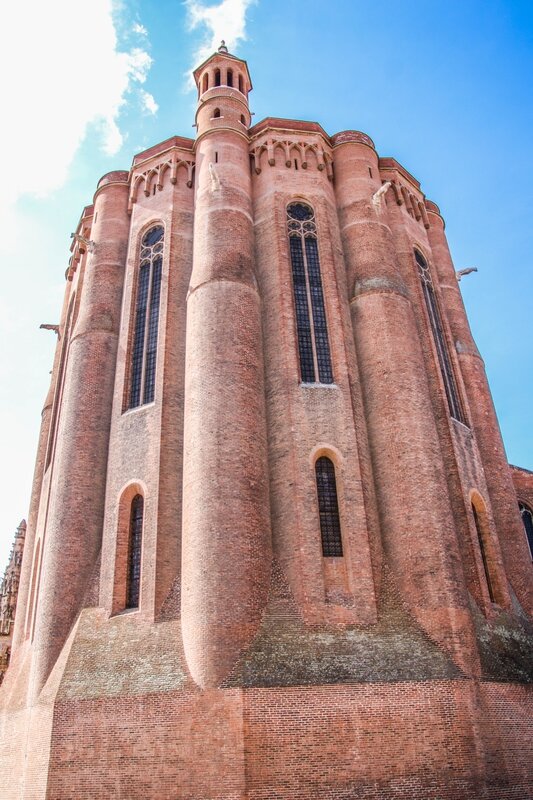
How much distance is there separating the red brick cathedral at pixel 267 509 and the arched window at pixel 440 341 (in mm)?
152

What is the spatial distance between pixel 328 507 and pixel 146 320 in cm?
873

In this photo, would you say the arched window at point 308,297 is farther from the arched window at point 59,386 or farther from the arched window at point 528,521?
the arched window at point 528,521

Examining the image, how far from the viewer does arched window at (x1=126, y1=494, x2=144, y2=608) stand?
1717 cm

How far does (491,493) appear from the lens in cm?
2106

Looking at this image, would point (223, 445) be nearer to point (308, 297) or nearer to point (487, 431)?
point (308, 297)

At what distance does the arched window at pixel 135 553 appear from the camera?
17.2m

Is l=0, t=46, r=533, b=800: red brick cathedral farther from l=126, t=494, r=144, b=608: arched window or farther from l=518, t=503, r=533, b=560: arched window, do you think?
l=518, t=503, r=533, b=560: arched window

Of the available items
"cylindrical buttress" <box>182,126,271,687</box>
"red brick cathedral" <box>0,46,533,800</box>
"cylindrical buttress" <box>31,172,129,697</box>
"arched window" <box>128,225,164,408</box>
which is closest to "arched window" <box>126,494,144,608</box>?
"red brick cathedral" <box>0,46,533,800</box>

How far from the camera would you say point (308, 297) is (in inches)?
802

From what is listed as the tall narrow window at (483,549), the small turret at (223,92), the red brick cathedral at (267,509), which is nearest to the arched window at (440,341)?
the red brick cathedral at (267,509)

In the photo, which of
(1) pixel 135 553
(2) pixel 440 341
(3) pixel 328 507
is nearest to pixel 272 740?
(3) pixel 328 507

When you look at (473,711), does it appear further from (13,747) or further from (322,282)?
(322,282)

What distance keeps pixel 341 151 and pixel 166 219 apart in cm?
687

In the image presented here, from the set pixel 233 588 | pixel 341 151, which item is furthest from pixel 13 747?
pixel 341 151
